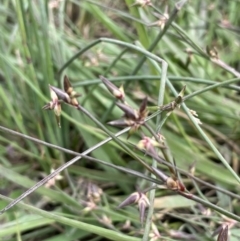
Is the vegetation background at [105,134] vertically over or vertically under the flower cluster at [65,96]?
under

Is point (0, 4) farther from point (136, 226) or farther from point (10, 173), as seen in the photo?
point (136, 226)

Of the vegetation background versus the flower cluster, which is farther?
the vegetation background

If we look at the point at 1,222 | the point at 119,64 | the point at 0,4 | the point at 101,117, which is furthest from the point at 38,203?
the point at 0,4

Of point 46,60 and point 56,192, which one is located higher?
point 46,60

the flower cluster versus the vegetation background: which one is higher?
the flower cluster

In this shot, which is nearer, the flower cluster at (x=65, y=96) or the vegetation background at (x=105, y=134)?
the flower cluster at (x=65, y=96)

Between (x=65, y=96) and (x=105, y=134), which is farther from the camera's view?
(x=105, y=134)

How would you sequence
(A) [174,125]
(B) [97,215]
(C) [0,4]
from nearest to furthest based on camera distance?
(B) [97,215]
(A) [174,125]
(C) [0,4]

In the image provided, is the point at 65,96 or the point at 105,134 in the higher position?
the point at 65,96

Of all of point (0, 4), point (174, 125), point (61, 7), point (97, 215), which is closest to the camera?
point (97, 215)

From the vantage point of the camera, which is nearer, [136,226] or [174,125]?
[136,226]

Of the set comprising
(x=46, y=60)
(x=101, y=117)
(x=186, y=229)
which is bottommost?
Result: (x=186, y=229)
